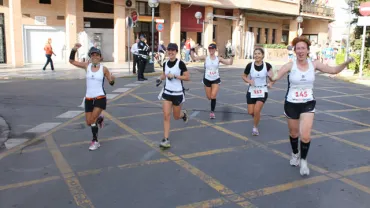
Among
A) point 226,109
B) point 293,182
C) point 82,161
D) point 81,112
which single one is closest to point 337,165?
point 293,182

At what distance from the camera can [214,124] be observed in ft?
26.8

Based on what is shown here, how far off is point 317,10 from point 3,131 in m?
41.2

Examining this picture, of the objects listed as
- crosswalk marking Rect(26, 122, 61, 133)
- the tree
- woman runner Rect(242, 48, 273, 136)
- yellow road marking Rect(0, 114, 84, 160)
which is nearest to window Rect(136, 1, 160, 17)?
the tree

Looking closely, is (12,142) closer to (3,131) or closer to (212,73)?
(3,131)

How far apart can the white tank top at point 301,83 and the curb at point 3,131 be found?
4.84 metres

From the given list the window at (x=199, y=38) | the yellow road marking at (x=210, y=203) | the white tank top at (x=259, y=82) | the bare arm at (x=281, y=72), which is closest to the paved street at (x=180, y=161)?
the yellow road marking at (x=210, y=203)

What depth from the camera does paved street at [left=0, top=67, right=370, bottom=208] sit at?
4.43 meters

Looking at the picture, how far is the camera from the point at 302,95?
17.1 ft

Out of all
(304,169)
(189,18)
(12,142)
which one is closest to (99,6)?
(189,18)

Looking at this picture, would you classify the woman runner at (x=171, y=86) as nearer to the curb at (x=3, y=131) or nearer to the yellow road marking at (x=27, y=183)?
the yellow road marking at (x=27, y=183)

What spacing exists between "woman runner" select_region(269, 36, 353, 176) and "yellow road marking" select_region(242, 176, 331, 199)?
0.60 ft

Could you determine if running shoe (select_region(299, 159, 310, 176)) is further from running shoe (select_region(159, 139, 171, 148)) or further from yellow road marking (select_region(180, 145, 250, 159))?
running shoe (select_region(159, 139, 171, 148))

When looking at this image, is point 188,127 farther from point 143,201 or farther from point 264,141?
point 143,201

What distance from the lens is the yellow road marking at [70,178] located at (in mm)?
→ 4332
